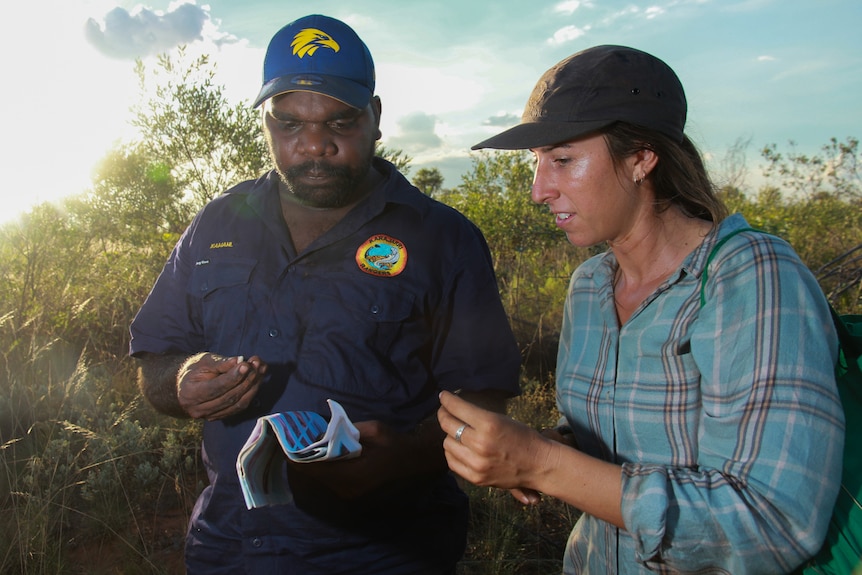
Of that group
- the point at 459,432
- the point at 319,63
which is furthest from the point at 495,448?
the point at 319,63

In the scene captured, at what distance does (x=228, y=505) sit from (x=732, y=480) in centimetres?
159

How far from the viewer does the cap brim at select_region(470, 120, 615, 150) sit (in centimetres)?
165

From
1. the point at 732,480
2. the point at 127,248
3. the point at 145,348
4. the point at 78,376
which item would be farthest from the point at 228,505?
the point at 127,248

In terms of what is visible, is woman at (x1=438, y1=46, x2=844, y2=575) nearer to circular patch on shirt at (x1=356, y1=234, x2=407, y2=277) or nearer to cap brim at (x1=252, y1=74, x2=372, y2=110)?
circular patch on shirt at (x1=356, y1=234, x2=407, y2=277)

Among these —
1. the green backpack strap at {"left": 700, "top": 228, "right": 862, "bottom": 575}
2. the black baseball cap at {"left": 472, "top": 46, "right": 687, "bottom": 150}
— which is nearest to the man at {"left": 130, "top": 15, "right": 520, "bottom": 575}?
the black baseball cap at {"left": 472, "top": 46, "right": 687, "bottom": 150}

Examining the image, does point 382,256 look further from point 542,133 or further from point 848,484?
point 848,484

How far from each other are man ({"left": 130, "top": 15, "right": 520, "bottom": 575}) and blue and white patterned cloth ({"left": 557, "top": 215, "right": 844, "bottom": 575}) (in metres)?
0.77

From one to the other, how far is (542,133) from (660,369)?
676 mm

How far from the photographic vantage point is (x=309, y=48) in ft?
8.07

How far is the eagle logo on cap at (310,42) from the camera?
245 centimetres

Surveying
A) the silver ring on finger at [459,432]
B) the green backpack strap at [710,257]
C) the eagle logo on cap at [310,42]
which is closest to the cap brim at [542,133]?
the green backpack strap at [710,257]

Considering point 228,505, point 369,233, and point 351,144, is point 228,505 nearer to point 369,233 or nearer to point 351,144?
point 369,233

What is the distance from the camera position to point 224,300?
230 cm

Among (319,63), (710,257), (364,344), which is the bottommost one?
(364,344)
